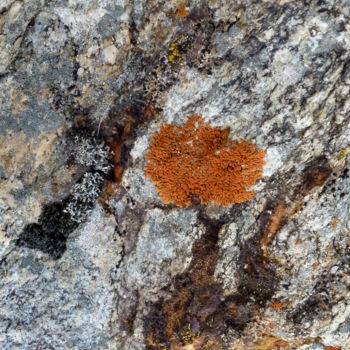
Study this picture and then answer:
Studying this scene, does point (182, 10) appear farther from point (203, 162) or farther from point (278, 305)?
point (278, 305)

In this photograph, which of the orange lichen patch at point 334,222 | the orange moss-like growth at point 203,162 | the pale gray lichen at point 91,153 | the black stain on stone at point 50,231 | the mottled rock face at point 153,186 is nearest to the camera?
the mottled rock face at point 153,186

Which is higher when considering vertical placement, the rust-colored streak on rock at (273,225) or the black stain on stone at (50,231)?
the black stain on stone at (50,231)

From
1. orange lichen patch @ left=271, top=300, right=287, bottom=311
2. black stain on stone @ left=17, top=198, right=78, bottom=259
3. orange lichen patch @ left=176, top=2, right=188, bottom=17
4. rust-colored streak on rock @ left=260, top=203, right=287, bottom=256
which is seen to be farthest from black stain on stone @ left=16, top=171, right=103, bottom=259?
orange lichen patch @ left=271, top=300, right=287, bottom=311

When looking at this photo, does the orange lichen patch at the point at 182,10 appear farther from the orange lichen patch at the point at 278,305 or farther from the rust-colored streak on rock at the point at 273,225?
the orange lichen patch at the point at 278,305

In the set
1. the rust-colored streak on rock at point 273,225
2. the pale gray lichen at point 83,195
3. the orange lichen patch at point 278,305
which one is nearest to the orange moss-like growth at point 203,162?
the rust-colored streak on rock at point 273,225

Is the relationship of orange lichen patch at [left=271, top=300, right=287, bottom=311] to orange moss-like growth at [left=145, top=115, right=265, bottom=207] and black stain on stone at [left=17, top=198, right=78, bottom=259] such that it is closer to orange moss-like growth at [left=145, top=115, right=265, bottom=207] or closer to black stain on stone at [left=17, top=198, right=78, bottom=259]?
orange moss-like growth at [left=145, top=115, right=265, bottom=207]
